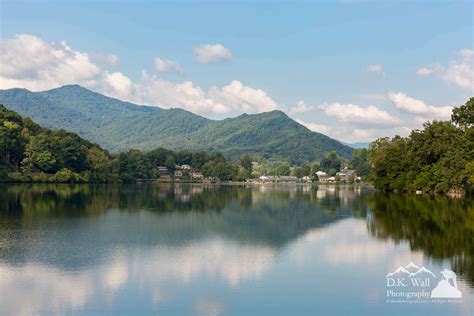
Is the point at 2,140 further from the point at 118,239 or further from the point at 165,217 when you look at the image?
the point at 118,239

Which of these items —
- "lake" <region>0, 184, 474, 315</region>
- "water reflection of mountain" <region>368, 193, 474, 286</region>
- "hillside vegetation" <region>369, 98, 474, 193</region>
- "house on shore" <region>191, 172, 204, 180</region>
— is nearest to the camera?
"lake" <region>0, 184, 474, 315</region>

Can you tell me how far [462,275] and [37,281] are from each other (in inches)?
537

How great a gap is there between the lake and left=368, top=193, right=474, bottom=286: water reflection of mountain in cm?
8

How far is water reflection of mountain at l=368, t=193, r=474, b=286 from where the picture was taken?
21000mm

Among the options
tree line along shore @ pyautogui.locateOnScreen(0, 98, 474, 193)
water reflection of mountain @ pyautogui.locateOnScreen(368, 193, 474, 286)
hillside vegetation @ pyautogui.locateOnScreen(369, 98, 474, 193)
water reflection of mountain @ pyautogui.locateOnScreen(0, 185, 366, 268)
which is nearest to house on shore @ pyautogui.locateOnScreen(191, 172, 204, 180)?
tree line along shore @ pyautogui.locateOnScreen(0, 98, 474, 193)

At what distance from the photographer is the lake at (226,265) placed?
14117 millimetres

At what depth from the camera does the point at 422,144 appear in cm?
7250

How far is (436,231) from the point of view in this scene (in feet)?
94.7

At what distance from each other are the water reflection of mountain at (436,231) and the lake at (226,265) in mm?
84

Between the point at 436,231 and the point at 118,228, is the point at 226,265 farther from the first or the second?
the point at 436,231

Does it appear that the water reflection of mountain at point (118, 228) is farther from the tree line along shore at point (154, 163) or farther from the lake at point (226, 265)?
the tree line along shore at point (154, 163)

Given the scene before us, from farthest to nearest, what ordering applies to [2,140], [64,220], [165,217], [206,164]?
[206,164], [2,140], [165,217], [64,220]

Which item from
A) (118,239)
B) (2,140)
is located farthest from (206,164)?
(118,239)

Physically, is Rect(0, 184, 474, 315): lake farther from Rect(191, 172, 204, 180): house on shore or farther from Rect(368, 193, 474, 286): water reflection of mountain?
Rect(191, 172, 204, 180): house on shore
